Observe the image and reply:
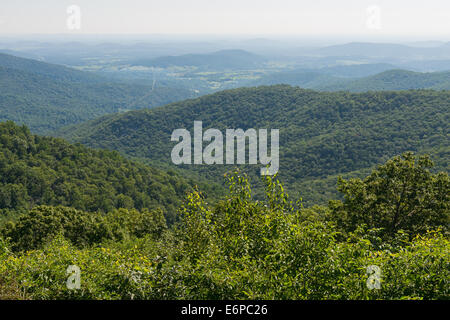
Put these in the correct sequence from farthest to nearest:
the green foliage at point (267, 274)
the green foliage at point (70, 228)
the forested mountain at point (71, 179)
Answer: the forested mountain at point (71, 179) → the green foliage at point (70, 228) → the green foliage at point (267, 274)

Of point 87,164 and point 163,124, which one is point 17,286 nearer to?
point 87,164

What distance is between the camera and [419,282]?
7172 mm

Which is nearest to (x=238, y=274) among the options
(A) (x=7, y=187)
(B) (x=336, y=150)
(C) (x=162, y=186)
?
(A) (x=7, y=187)

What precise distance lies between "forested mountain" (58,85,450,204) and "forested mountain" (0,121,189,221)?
107 ft

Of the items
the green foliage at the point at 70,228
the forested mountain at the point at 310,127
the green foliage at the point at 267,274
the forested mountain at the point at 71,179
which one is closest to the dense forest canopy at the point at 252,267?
the green foliage at the point at 267,274

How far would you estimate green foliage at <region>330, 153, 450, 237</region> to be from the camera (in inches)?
611

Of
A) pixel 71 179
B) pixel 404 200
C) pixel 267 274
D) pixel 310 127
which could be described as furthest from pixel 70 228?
pixel 310 127

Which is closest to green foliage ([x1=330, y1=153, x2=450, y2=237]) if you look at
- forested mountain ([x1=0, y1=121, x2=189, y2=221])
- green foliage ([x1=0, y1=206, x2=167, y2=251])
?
green foliage ([x1=0, y1=206, x2=167, y2=251])

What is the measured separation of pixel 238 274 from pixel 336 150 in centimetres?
9871

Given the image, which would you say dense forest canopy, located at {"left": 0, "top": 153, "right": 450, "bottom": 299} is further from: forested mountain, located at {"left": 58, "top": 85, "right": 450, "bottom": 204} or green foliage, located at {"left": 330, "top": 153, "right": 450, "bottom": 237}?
forested mountain, located at {"left": 58, "top": 85, "right": 450, "bottom": 204}

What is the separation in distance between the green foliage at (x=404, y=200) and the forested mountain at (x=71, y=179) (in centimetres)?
3273

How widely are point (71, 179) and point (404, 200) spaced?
175ft

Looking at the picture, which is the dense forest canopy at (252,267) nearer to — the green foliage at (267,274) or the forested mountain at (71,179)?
the green foliage at (267,274)

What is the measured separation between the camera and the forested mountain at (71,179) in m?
49.9
